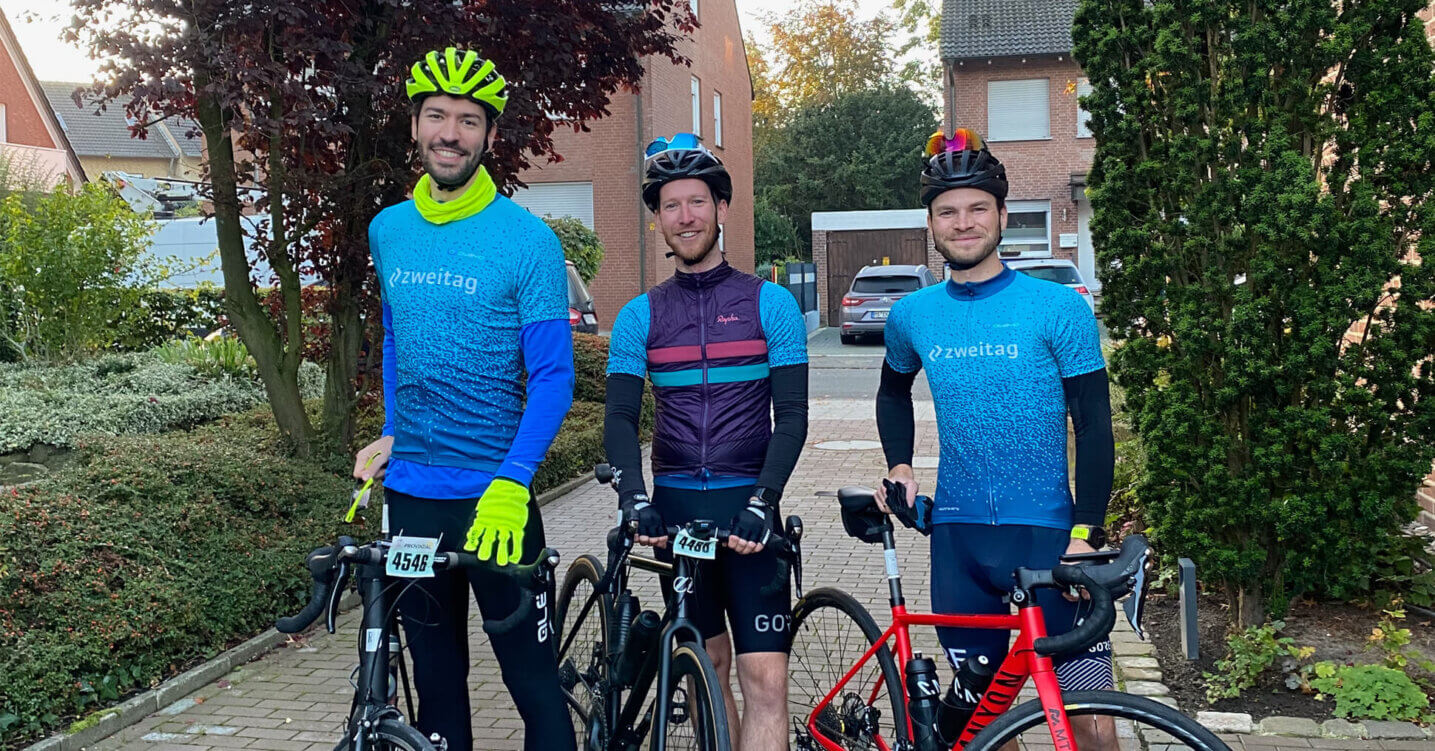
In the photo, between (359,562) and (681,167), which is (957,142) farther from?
(359,562)

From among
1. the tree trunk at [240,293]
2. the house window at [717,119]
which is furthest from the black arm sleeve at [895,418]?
the house window at [717,119]

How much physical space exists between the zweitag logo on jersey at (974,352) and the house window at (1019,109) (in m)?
31.5

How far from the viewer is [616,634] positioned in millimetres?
3762

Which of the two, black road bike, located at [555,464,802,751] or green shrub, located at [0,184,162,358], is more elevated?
green shrub, located at [0,184,162,358]

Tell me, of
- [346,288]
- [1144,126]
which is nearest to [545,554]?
[1144,126]

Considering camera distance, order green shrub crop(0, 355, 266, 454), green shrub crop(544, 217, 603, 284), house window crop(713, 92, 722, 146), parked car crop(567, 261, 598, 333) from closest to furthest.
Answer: green shrub crop(0, 355, 266, 454) → parked car crop(567, 261, 598, 333) → green shrub crop(544, 217, 603, 284) → house window crop(713, 92, 722, 146)

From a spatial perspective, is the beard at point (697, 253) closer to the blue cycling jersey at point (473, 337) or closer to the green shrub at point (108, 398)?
Result: the blue cycling jersey at point (473, 337)

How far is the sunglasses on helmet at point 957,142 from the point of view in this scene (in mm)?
3399

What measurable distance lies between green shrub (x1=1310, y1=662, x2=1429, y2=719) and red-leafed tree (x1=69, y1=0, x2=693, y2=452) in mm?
5189

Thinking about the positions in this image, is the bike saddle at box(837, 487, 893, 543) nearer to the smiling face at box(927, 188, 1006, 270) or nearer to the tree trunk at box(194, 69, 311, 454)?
the smiling face at box(927, 188, 1006, 270)

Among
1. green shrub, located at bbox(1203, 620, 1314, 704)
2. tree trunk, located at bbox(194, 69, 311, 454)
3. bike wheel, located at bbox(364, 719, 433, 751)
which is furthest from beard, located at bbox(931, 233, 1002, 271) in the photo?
tree trunk, located at bbox(194, 69, 311, 454)

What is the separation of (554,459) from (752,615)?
6.88 metres

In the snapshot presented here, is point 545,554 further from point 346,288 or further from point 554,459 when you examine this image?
point 554,459

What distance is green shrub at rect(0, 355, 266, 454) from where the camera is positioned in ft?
29.3
